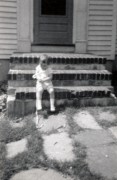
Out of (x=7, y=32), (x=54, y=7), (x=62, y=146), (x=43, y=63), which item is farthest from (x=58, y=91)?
(x=54, y=7)

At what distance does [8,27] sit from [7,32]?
0.11m

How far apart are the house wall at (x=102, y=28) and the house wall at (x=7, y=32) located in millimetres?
1740

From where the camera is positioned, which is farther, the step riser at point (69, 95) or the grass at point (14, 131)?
the step riser at point (69, 95)

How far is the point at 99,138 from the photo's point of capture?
4.61 metres

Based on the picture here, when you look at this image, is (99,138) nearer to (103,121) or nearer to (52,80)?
(103,121)

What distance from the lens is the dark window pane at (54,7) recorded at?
7.82 m

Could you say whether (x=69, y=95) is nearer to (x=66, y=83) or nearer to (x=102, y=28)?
(x=66, y=83)

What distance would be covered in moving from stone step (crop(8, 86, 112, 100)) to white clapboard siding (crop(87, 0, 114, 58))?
206 centimetres

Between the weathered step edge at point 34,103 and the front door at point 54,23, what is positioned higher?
the front door at point 54,23

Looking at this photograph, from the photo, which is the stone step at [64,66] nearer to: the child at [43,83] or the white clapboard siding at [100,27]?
the child at [43,83]

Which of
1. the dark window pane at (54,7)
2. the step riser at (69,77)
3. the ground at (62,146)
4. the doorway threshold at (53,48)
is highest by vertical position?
the dark window pane at (54,7)

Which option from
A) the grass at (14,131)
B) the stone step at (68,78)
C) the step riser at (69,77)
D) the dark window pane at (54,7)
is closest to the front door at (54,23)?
the dark window pane at (54,7)

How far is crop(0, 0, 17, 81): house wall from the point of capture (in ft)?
24.5

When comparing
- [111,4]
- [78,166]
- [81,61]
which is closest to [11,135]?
[78,166]
